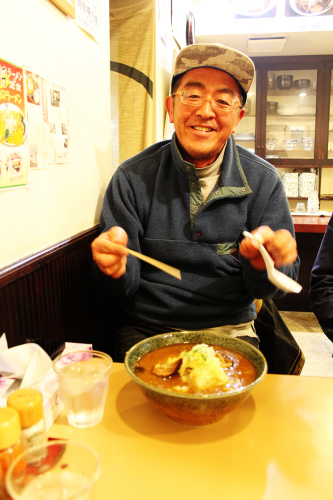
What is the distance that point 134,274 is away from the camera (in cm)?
135

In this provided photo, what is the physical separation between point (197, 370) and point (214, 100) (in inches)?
41.6

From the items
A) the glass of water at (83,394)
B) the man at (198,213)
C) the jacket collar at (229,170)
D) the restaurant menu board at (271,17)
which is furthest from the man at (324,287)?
the restaurant menu board at (271,17)

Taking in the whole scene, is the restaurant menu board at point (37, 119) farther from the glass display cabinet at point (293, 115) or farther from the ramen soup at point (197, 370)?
the glass display cabinet at point (293, 115)

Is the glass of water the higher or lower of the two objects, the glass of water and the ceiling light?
the lower

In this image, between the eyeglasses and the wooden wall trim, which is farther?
the eyeglasses

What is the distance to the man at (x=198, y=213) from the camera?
1410mm

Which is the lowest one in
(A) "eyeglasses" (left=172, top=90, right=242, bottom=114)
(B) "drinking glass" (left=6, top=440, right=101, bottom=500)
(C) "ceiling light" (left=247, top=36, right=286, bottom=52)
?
(B) "drinking glass" (left=6, top=440, right=101, bottom=500)

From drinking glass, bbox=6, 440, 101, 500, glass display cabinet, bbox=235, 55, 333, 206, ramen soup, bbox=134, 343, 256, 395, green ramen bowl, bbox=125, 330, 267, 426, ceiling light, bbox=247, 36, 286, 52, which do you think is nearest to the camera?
drinking glass, bbox=6, 440, 101, 500

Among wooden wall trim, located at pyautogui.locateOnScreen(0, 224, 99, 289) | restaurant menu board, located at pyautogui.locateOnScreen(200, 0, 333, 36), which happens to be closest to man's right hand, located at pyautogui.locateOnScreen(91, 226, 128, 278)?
wooden wall trim, located at pyautogui.locateOnScreen(0, 224, 99, 289)

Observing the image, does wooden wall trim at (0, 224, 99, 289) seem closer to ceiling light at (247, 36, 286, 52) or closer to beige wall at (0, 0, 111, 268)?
beige wall at (0, 0, 111, 268)

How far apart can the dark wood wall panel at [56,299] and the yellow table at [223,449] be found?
302mm

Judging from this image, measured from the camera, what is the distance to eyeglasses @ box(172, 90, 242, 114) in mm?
1465

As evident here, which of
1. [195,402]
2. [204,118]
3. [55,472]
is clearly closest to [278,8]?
[204,118]

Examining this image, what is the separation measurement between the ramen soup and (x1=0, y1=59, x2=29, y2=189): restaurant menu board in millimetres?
546
